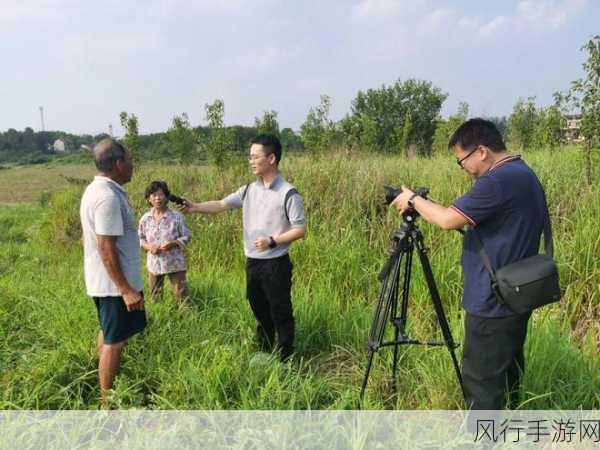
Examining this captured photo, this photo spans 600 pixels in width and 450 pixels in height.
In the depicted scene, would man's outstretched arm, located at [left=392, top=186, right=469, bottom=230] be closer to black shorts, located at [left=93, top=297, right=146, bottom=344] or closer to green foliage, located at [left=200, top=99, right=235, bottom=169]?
black shorts, located at [left=93, top=297, right=146, bottom=344]

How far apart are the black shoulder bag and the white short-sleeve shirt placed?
7.15ft

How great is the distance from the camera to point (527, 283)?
6.61ft

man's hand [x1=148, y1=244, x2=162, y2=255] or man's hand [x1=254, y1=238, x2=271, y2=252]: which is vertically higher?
man's hand [x1=254, y1=238, x2=271, y2=252]

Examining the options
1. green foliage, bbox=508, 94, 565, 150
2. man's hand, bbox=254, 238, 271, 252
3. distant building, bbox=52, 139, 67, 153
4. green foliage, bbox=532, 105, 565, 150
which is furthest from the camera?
distant building, bbox=52, 139, 67, 153

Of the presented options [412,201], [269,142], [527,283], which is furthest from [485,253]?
[269,142]

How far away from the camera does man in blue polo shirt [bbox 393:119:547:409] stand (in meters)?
2.05

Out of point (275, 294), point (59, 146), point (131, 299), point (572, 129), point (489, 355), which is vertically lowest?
point (489, 355)

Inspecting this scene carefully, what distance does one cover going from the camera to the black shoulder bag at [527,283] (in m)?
2.02

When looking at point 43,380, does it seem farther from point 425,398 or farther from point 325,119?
point 325,119

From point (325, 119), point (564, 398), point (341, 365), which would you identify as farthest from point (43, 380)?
point (325, 119)

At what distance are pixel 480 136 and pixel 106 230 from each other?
2.20 meters

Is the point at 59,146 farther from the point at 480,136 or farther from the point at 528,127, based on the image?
the point at 480,136

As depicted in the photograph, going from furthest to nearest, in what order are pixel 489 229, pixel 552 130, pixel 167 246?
pixel 552 130 < pixel 167 246 < pixel 489 229

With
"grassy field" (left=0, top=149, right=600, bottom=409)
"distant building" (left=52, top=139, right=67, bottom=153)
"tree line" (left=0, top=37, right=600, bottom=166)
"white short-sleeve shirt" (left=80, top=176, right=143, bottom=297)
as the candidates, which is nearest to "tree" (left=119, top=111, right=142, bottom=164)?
"tree line" (left=0, top=37, right=600, bottom=166)
